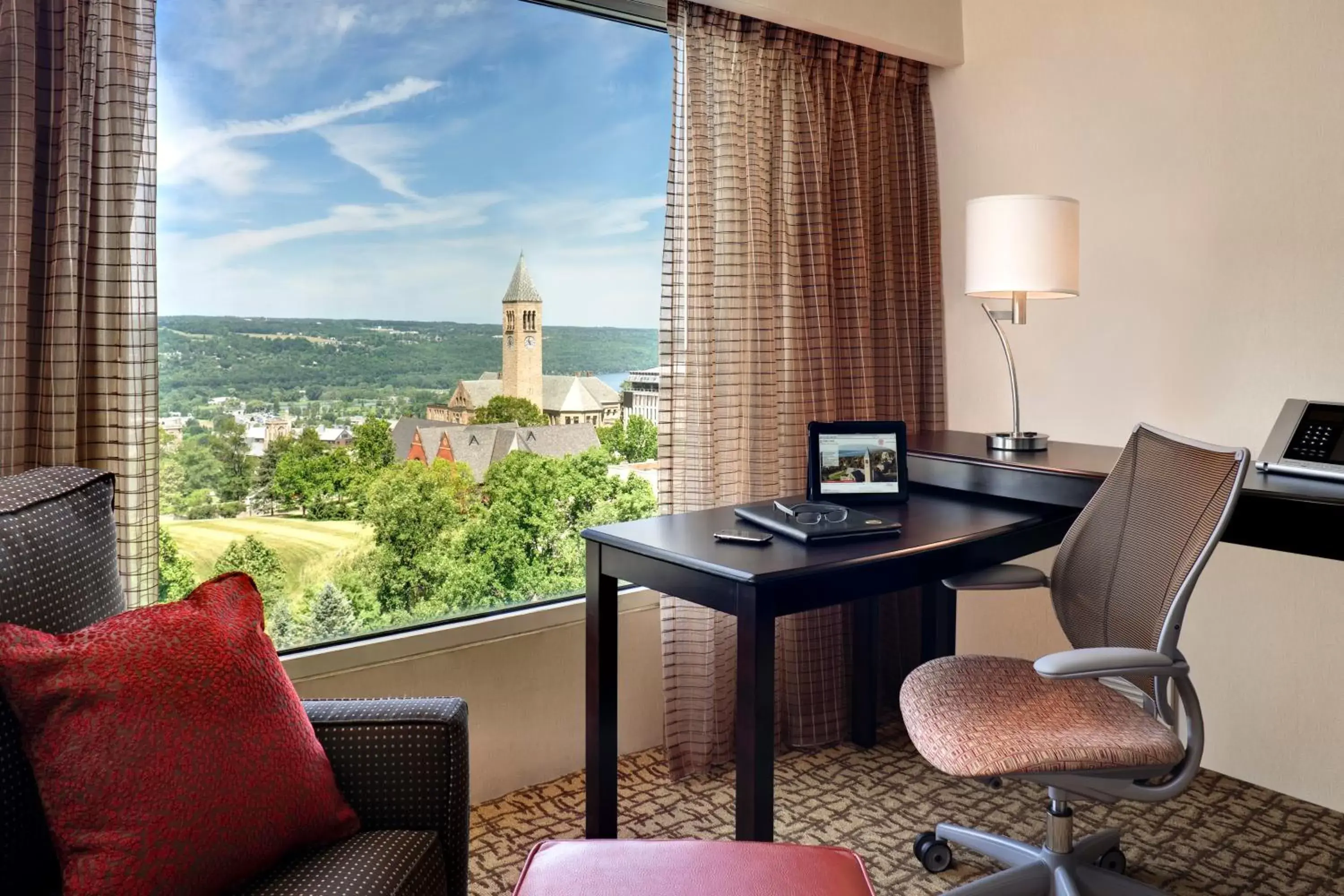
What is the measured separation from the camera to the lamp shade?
2354mm

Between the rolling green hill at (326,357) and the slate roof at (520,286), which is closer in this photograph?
the rolling green hill at (326,357)

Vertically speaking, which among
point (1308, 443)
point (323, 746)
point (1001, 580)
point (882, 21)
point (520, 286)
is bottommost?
point (323, 746)

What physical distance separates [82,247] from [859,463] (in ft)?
5.55

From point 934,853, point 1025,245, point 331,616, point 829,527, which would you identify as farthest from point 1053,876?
point 331,616

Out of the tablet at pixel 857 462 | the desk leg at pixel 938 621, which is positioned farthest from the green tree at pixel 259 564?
the desk leg at pixel 938 621

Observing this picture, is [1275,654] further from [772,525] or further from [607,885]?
[607,885]

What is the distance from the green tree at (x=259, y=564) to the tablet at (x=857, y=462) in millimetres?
1251

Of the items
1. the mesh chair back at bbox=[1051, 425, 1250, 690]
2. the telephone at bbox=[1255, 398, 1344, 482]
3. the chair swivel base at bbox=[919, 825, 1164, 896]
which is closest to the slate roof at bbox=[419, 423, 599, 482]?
the mesh chair back at bbox=[1051, 425, 1250, 690]

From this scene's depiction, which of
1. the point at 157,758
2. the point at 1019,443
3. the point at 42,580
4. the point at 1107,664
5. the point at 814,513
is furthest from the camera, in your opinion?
the point at 1019,443

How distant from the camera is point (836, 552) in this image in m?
1.86

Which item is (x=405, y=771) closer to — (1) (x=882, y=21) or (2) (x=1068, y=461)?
(2) (x=1068, y=461)

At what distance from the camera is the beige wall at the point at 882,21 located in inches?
106

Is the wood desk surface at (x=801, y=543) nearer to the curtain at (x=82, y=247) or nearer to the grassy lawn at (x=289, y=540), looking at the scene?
the grassy lawn at (x=289, y=540)

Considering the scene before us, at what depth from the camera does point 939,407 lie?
325 centimetres
